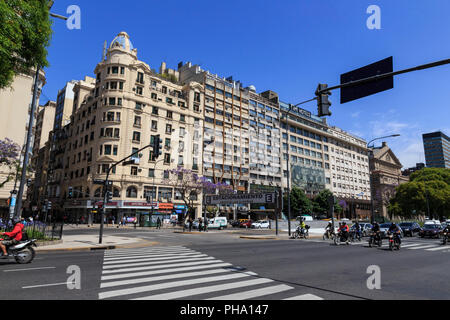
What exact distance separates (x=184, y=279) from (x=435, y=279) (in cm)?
711

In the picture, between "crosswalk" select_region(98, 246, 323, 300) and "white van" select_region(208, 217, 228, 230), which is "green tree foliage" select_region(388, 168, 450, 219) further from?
"crosswalk" select_region(98, 246, 323, 300)

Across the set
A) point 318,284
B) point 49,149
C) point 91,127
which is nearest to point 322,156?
point 91,127

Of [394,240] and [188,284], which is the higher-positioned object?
[394,240]

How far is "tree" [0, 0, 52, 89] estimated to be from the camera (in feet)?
31.0

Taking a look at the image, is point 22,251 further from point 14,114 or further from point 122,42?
point 122,42

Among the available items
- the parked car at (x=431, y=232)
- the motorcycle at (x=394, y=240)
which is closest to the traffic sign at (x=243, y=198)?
the parked car at (x=431, y=232)

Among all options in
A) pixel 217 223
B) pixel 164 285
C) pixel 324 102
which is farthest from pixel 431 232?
pixel 164 285

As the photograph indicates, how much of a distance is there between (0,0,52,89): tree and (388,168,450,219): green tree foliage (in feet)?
198

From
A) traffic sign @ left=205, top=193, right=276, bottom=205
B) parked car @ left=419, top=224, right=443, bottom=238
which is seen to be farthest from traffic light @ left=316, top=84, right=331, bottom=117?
traffic sign @ left=205, top=193, right=276, bottom=205

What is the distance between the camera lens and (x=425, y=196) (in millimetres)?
52969

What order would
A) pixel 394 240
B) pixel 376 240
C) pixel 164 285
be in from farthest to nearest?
1. pixel 376 240
2. pixel 394 240
3. pixel 164 285

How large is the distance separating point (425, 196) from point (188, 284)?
6098cm

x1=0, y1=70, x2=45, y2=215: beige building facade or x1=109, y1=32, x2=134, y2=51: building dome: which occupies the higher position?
x1=109, y1=32, x2=134, y2=51: building dome
